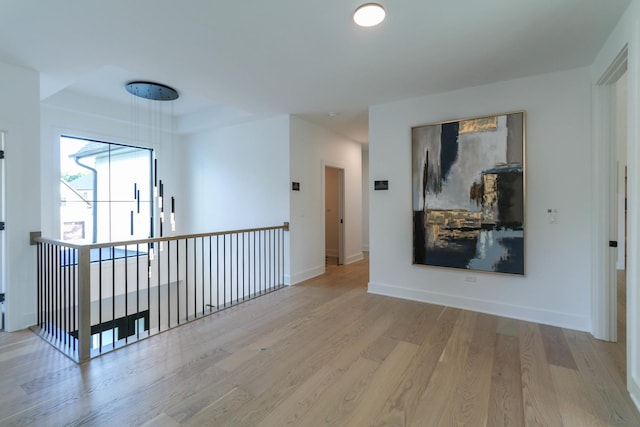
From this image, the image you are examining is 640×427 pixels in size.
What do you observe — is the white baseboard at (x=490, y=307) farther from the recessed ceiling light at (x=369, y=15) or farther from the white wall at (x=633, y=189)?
the recessed ceiling light at (x=369, y=15)

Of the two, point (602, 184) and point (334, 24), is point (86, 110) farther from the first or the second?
point (602, 184)

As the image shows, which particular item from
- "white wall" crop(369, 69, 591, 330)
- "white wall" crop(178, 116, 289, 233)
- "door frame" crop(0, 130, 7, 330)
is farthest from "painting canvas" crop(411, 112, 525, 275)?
"door frame" crop(0, 130, 7, 330)

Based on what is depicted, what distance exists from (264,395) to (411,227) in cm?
269

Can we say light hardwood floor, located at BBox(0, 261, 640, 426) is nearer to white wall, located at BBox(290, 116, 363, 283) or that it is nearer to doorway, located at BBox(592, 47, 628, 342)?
doorway, located at BBox(592, 47, 628, 342)

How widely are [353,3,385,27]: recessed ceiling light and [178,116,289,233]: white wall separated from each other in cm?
253

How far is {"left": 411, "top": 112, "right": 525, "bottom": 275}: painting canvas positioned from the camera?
10.5ft

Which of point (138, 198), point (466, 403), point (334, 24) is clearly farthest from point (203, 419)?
point (138, 198)

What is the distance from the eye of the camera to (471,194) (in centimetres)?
342

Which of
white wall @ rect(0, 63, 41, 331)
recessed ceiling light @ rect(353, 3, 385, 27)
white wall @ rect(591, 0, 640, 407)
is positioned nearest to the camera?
white wall @ rect(591, 0, 640, 407)

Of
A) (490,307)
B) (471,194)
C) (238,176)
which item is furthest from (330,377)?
(238,176)

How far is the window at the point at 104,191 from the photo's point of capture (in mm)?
4566

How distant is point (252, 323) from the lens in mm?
3117

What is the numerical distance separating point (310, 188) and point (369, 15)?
318cm

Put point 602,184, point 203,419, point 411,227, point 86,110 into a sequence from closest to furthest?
1. point 203,419
2. point 602,184
3. point 411,227
4. point 86,110
